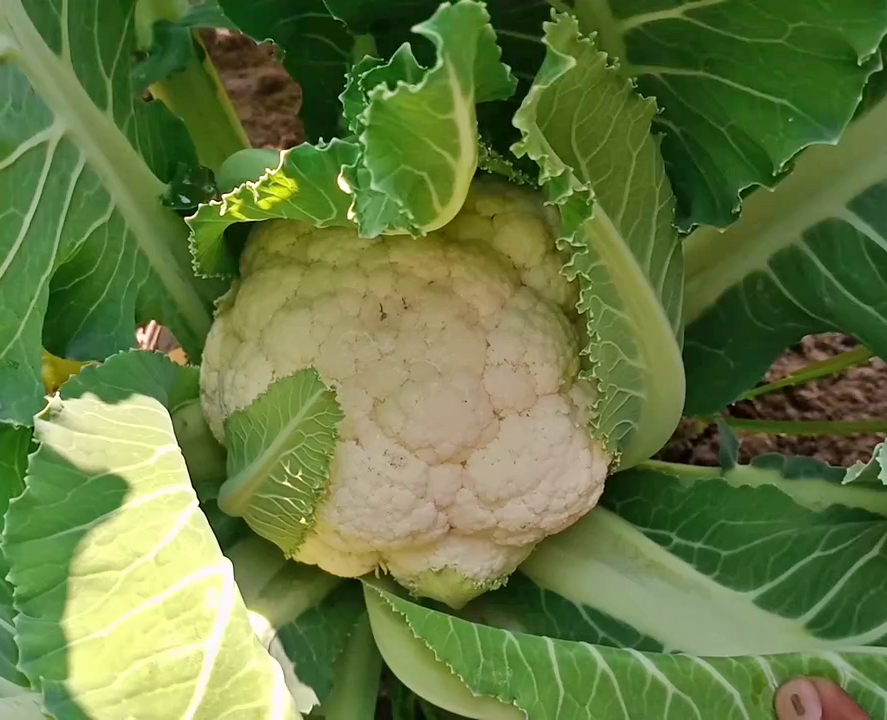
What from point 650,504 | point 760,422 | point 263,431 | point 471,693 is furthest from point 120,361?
point 760,422

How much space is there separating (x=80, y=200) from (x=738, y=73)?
54 centimetres

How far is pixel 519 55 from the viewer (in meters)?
0.75

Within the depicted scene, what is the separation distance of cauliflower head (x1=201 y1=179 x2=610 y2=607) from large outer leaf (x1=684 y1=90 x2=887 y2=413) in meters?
0.20

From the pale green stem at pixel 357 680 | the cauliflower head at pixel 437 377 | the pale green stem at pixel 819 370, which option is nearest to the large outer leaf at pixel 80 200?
the cauliflower head at pixel 437 377

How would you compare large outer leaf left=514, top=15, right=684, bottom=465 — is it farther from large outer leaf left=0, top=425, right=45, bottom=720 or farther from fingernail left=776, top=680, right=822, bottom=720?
large outer leaf left=0, top=425, right=45, bottom=720

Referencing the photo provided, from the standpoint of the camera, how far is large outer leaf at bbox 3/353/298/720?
1.87ft

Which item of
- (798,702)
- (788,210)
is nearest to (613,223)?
(788,210)

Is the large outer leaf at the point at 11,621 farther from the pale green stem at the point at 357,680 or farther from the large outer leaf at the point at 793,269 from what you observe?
the large outer leaf at the point at 793,269

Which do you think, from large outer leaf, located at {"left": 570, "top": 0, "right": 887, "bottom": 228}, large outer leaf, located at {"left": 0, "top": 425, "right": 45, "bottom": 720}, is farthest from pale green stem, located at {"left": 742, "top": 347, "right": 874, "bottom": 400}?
large outer leaf, located at {"left": 0, "top": 425, "right": 45, "bottom": 720}

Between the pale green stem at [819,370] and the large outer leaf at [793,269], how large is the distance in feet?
0.68

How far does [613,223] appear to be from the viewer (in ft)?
2.15

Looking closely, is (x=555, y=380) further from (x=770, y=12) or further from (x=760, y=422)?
(x=760, y=422)

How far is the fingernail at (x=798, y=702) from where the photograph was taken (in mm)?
643

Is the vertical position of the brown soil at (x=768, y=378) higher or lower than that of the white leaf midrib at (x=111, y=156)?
lower
